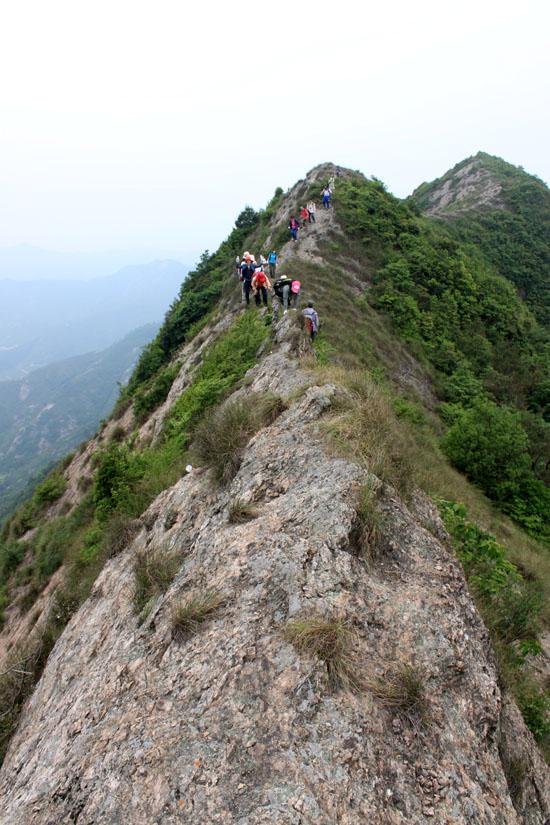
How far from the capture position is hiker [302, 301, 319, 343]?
1560 cm

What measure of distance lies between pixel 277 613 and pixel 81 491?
18.2 meters

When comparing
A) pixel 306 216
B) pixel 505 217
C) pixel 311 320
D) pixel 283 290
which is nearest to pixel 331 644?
pixel 311 320

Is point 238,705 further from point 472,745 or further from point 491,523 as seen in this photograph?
point 491,523

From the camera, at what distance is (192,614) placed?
5.82 metres

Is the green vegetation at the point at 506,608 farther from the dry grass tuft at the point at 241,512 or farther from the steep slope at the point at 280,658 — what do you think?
the dry grass tuft at the point at 241,512

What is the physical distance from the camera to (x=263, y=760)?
14.1ft

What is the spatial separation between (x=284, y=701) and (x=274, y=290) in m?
15.9

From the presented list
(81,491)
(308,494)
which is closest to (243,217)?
(81,491)

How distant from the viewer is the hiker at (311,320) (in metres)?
15.6

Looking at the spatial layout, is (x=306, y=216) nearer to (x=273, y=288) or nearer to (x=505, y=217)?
(x=273, y=288)

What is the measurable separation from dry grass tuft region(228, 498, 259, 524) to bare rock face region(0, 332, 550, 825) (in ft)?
0.30

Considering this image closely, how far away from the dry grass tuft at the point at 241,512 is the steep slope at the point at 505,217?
37275 millimetres

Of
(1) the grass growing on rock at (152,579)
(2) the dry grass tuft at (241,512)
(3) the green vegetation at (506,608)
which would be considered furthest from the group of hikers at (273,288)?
(1) the grass growing on rock at (152,579)

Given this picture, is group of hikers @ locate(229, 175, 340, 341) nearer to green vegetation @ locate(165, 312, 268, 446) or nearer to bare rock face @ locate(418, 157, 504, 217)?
green vegetation @ locate(165, 312, 268, 446)
